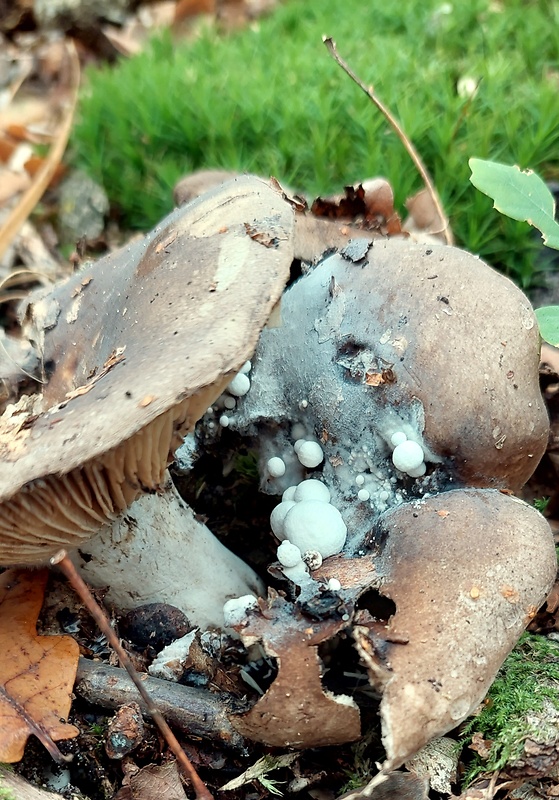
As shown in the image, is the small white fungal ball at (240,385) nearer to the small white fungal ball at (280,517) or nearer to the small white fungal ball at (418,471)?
the small white fungal ball at (280,517)

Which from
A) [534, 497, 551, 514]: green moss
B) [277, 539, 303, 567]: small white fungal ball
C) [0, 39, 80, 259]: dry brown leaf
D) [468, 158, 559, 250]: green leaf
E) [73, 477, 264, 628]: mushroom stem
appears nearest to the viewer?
[277, 539, 303, 567]: small white fungal ball

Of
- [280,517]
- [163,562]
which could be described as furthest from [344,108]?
[163,562]

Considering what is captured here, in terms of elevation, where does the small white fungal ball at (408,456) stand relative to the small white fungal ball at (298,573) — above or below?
above

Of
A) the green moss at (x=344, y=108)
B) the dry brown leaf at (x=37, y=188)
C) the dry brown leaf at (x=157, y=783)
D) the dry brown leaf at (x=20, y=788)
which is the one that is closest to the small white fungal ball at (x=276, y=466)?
the dry brown leaf at (x=157, y=783)

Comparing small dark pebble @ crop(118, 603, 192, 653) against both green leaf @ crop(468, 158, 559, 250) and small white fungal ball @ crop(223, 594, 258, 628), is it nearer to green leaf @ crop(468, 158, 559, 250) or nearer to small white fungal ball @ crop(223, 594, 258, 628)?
small white fungal ball @ crop(223, 594, 258, 628)

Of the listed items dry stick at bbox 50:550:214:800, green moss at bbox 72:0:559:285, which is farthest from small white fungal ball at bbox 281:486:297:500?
green moss at bbox 72:0:559:285

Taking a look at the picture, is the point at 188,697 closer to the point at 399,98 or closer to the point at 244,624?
the point at 244,624

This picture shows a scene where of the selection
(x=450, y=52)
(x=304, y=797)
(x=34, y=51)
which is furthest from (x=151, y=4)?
(x=304, y=797)
